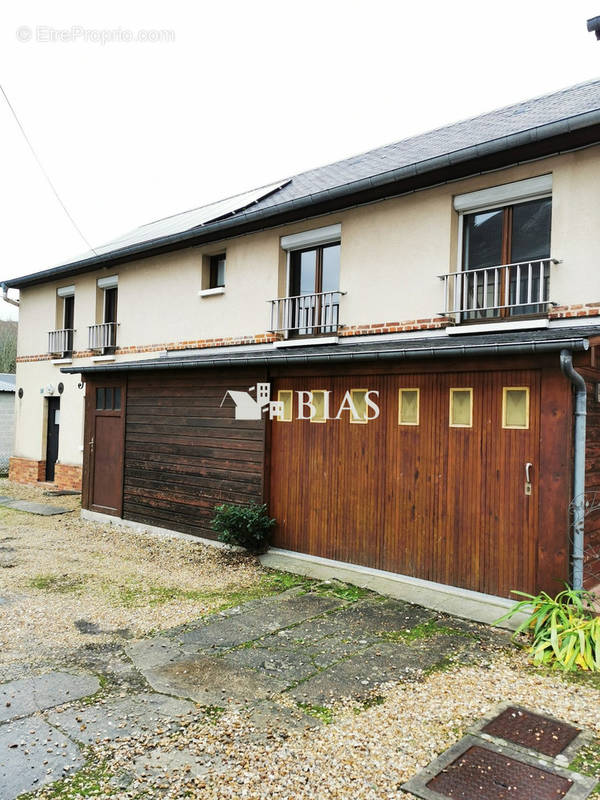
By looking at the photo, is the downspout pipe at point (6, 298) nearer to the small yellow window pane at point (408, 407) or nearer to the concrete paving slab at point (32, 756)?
the small yellow window pane at point (408, 407)

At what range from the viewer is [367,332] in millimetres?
8328

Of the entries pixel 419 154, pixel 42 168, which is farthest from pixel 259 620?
pixel 42 168

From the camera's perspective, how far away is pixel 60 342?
14.7 metres

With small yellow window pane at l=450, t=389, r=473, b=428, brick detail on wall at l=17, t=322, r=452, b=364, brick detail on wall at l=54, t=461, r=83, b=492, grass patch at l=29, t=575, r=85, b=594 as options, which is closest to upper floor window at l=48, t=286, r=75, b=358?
brick detail on wall at l=17, t=322, r=452, b=364

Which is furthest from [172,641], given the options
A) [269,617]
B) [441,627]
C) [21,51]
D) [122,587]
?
[21,51]

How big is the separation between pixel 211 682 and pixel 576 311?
5.21m

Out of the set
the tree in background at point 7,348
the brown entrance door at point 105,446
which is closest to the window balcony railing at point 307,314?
the brown entrance door at point 105,446

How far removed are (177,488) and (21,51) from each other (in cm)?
661

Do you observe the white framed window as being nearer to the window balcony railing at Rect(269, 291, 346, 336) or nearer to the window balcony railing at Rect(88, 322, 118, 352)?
the window balcony railing at Rect(269, 291, 346, 336)

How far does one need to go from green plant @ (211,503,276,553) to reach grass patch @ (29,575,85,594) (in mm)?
1874

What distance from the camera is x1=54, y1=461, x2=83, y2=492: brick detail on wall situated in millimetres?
13953

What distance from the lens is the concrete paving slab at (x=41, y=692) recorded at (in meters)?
3.80

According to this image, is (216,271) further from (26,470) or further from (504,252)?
(26,470)

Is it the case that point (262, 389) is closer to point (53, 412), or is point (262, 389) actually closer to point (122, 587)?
point (122, 587)
